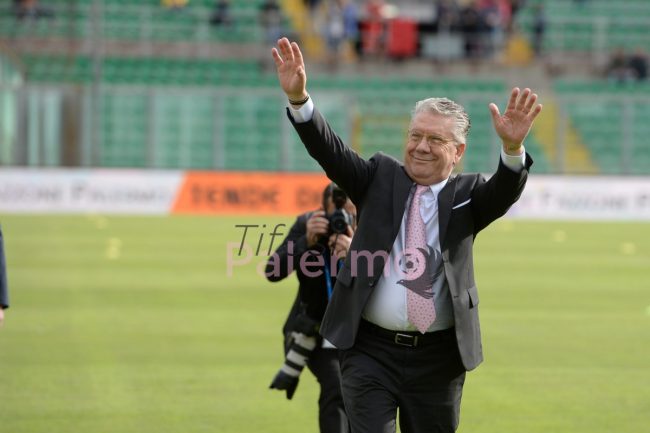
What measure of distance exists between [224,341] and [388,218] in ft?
22.5

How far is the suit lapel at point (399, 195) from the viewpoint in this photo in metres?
5.59

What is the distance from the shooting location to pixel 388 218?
18.4ft

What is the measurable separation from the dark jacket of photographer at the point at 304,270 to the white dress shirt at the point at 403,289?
1393 millimetres

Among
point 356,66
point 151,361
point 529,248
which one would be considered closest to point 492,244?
point 529,248

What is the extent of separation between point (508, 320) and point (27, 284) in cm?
618

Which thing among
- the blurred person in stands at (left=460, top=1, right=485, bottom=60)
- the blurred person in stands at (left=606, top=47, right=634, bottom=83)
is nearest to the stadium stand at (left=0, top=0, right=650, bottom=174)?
the blurred person in stands at (left=606, top=47, right=634, bottom=83)

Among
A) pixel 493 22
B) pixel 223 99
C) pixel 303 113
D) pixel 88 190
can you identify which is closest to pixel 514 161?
pixel 303 113

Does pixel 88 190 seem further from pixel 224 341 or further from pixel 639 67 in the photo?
pixel 639 67

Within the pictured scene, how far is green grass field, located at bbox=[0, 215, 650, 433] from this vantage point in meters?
9.19

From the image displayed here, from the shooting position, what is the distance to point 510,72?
35.6m

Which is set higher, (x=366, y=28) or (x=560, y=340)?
(x=366, y=28)

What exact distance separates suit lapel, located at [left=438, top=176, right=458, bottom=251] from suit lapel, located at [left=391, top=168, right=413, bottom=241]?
155mm

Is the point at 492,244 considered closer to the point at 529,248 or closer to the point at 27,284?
the point at 529,248

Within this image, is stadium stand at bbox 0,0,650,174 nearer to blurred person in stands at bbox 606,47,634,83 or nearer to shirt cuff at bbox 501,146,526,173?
blurred person in stands at bbox 606,47,634,83
